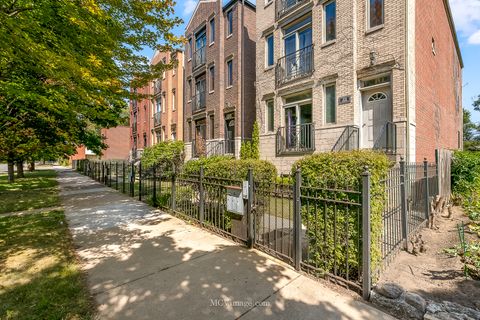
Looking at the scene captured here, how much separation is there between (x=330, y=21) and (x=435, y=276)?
9833 millimetres

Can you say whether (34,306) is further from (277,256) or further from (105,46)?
(105,46)

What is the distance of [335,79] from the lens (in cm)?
941

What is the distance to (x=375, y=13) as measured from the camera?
8672 mm

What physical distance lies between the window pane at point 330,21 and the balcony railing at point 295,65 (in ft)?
2.69

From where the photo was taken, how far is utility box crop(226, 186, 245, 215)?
4.98 m

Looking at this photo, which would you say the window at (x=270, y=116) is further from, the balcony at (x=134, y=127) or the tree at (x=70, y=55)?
the balcony at (x=134, y=127)

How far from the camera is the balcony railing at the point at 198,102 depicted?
18188 mm

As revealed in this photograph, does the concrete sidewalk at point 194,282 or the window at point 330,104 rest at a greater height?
the window at point 330,104

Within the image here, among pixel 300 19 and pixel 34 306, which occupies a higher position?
pixel 300 19

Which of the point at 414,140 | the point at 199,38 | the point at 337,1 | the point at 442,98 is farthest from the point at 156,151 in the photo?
the point at 442,98

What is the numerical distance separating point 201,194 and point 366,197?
4.07 m

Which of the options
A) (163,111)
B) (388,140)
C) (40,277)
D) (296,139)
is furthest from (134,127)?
(40,277)

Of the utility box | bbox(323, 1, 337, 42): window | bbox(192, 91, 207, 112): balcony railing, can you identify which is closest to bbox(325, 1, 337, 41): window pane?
bbox(323, 1, 337, 42): window

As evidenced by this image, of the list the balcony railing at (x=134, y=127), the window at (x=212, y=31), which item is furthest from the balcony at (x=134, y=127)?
the window at (x=212, y=31)
